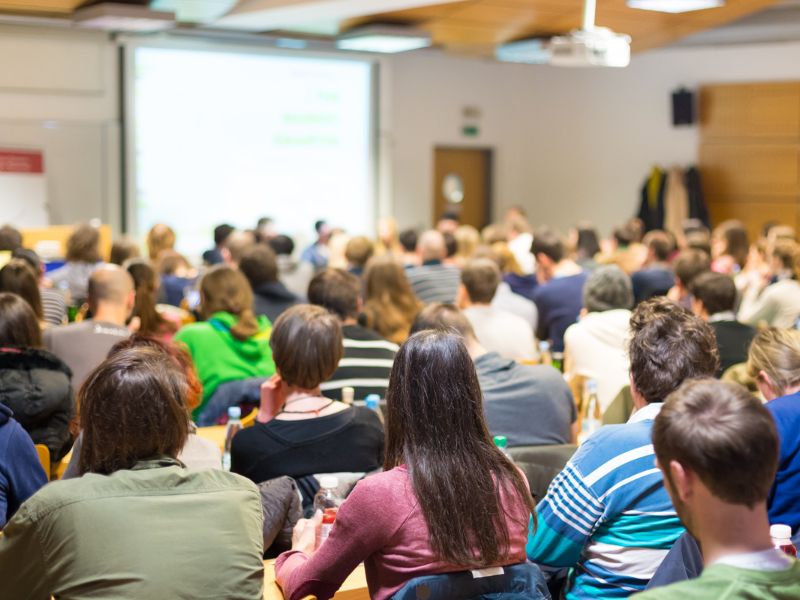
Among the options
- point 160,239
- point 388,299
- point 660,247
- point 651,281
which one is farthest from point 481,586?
point 160,239

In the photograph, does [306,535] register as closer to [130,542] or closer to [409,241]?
[130,542]

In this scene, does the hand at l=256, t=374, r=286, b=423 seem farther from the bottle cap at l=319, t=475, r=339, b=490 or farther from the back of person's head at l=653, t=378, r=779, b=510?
the back of person's head at l=653, t=378, r=779, b=510

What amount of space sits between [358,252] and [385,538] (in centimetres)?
566

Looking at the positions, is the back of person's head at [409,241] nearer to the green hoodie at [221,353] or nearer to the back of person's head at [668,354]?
the green hoodie at [221,353]

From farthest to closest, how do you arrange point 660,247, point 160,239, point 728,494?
1. point 160,239
2. point 660,247
3. point 728,494

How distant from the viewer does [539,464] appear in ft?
10.4

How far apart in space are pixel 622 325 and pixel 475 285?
0.92 metres

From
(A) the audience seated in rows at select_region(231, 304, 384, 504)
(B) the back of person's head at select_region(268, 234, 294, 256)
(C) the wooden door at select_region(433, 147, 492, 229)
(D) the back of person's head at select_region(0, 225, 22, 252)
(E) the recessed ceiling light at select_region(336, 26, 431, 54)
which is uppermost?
(E) the recessed ceiling light at select_region(336, 26, 431, 54)

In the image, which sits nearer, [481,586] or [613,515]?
[481,586]

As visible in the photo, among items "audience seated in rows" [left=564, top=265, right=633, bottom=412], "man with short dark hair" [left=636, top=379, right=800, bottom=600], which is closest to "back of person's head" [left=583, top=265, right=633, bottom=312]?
"audience seated in rows" [left=564, top=265, right=633, bottom=412]

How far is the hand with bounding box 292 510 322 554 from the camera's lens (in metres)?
2.52

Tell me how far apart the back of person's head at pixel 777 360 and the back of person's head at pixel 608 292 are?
2.13 meters

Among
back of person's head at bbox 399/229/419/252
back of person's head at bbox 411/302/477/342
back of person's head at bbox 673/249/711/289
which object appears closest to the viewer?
back of person's head at bbox 411/302/477/342

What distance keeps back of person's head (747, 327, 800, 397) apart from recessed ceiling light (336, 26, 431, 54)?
283 inches
